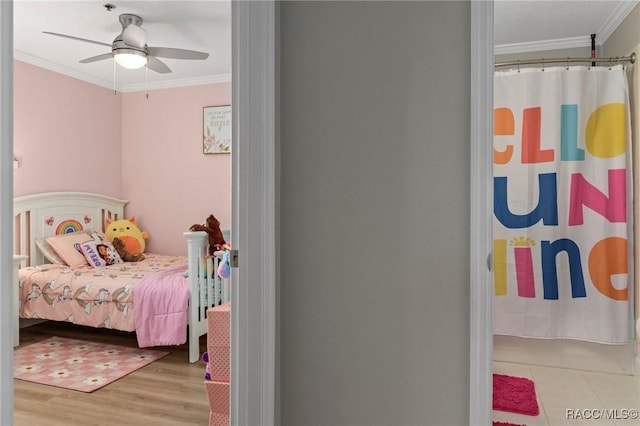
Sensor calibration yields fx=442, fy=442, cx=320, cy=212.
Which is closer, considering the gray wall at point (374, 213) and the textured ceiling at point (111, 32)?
the gray wall at point (374, 213)

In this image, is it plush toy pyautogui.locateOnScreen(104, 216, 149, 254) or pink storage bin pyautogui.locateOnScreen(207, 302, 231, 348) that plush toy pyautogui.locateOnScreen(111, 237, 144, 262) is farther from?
pink storage bin pyautogui.locateOnScreen(207, 302, 231, 348)

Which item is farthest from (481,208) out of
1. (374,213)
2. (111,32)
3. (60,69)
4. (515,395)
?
(60,69)

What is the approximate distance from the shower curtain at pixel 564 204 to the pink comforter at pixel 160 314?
7.64 ft

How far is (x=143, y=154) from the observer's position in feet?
17.0

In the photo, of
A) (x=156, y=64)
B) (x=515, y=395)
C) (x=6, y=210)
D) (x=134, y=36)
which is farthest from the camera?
(x=156, y=64)

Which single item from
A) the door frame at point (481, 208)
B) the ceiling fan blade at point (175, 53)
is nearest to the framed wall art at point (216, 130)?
the ceiling fan blade at point (175, 53)

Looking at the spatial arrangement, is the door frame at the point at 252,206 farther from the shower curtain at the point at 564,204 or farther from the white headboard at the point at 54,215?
the white headboard at the point at 54,215

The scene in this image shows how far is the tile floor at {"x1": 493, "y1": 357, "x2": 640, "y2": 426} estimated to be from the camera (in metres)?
2.28

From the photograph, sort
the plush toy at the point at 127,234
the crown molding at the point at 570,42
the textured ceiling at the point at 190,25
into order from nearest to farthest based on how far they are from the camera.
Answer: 1. the textured ceiling at the point at 190,25
2. the crown molding at the point at 570,42
3. the plush toy at the point at 127,234

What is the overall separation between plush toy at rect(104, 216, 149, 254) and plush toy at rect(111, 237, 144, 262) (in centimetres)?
9

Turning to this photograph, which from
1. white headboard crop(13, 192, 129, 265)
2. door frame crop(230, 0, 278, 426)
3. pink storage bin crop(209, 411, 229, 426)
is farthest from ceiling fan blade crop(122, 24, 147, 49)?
pink storage bin crop(209, 411, 229, 426)

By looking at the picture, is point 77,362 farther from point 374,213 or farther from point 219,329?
point 374,213

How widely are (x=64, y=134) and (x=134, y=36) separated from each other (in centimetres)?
192

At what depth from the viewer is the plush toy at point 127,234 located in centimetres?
471
